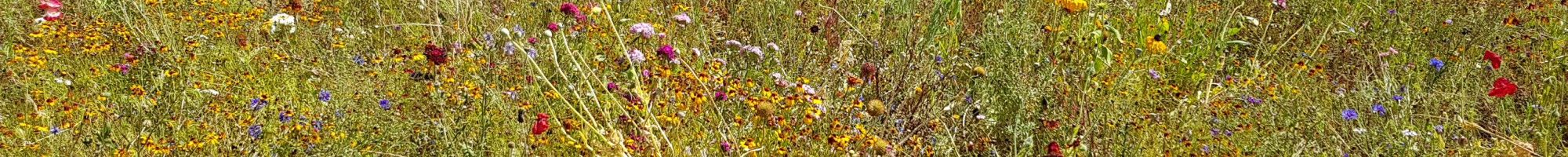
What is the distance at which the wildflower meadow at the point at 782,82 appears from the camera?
Answer: 1995 millimetres

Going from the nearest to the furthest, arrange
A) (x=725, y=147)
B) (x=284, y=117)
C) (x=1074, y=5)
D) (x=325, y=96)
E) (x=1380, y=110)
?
(x=725, y=147), (x=1380, y=110), (x=284, y=117), (x=325, y=96), (x=1074, y=5)

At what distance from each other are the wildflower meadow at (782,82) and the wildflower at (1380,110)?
0.04 ft

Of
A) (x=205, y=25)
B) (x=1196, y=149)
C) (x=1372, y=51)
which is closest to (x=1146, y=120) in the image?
(x=1196, y=149)

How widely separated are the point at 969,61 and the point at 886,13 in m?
0.28

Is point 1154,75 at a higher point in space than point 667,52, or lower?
lower

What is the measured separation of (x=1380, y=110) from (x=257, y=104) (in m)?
2.00

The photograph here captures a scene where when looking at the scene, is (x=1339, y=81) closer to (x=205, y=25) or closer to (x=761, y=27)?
(x=761, y=27)

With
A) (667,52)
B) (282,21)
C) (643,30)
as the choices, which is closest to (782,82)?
(667,52)

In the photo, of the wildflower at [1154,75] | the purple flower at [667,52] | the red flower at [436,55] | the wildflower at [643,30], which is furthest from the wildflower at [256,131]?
the wildflower at [1154,75]

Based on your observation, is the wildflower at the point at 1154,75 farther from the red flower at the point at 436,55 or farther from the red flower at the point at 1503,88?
the red flower at the point at 436,55

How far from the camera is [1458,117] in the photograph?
7.30ft

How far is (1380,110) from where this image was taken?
2.07 metres

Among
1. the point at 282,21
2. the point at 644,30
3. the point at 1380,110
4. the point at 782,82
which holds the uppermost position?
the point at 1380,110

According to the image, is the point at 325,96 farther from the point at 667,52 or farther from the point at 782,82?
the point at 782,82
